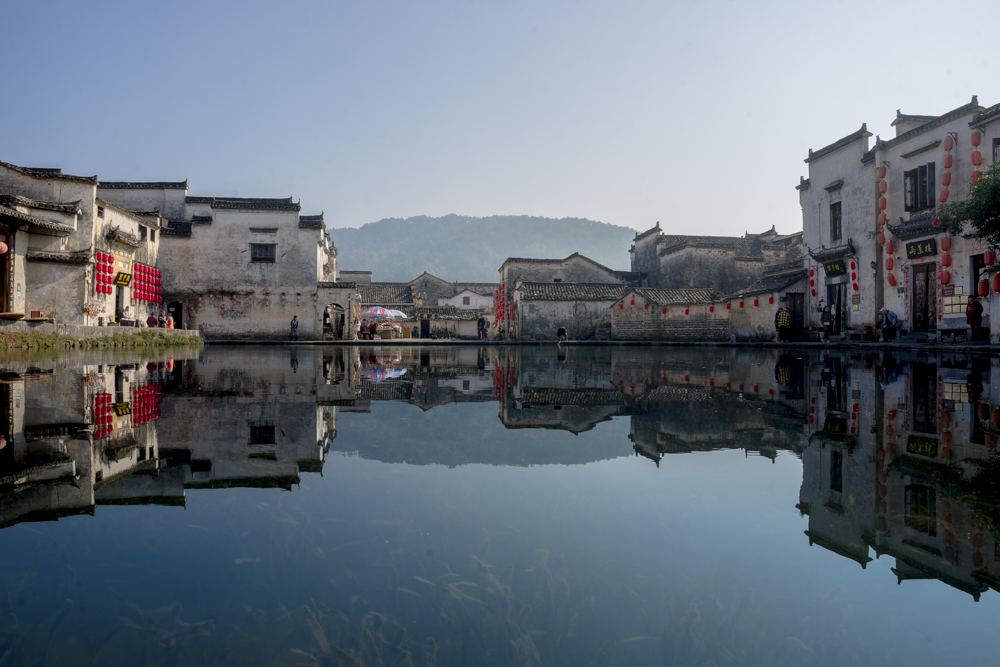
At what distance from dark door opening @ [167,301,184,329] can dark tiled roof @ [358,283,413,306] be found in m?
17.3

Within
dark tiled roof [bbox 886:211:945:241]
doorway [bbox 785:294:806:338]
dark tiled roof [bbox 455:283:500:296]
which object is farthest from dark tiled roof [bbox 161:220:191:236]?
dark tiled roof [bbox 886:211:945:241]

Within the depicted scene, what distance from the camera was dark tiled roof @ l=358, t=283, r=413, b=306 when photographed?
46.9 meters

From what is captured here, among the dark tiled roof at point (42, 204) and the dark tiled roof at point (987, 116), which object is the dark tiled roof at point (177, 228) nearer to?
the dark tiled roof at point (42, 204)

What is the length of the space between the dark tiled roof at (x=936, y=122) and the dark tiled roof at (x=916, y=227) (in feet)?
9.12

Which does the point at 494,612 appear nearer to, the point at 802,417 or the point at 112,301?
the point at 802,417

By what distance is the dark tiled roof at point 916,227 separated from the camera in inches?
731

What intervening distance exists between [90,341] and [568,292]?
23.9m

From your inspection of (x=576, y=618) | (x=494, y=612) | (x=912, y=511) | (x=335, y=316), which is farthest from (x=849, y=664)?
(x=335, y=316)

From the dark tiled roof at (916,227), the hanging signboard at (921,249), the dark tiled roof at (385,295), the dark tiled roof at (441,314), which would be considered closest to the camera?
the dark tiled roof at (916,227)

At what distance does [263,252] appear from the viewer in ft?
98.7

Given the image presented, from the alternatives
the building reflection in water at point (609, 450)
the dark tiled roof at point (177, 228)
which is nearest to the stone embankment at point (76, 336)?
the building reflection in water at point (609, 450)

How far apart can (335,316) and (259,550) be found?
3089 cm

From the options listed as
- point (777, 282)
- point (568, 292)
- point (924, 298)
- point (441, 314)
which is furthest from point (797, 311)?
point (441, 314)

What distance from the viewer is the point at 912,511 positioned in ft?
7.83
